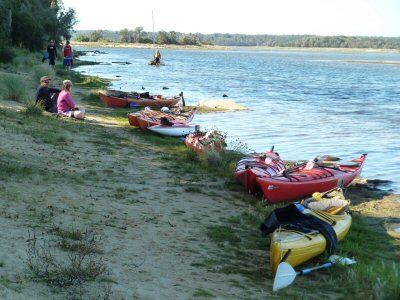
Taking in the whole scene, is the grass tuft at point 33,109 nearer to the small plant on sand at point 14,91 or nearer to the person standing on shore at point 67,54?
the small plant on sand at point 14,91

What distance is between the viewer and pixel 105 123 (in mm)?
16141

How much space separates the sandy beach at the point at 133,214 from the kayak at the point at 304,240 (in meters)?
0.29

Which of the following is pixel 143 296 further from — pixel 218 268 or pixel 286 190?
pixel 286 190

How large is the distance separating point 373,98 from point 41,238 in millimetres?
Answer: 30985

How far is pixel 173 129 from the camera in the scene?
50.6ft

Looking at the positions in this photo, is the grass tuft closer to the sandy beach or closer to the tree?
the sandy beach

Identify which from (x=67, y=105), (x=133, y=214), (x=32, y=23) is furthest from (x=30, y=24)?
(x=133, y=214)

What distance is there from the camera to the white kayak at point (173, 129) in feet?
50.3


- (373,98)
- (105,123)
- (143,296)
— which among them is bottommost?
(373,98)

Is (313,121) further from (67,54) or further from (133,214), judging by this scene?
(133,214)

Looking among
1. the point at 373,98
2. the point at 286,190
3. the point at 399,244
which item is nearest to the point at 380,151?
the point at 286,190

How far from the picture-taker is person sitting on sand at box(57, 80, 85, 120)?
1507 centimetres

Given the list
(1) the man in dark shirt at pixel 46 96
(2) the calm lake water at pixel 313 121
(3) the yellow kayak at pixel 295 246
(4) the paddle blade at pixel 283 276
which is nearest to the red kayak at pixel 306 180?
(2) the calm lake water at pixel 313 121

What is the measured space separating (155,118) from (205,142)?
3333 millimetres
